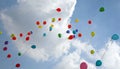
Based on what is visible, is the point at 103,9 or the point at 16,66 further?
the point at 16,66

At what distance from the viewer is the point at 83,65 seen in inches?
898

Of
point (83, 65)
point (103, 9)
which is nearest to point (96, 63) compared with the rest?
point (83, 65)

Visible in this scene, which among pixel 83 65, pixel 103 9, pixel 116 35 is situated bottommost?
pixel 83 65

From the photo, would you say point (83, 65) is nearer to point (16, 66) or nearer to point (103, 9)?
point (103, 9)

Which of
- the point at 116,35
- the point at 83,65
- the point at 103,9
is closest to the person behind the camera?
the point at 83,65

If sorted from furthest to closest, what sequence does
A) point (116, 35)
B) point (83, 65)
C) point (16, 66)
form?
point (16, 66)
point (116, 35)
point (83, 65)

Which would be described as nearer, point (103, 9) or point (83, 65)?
point (83, 65)

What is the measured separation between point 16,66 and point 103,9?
12528 mm

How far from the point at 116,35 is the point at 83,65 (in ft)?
14.7

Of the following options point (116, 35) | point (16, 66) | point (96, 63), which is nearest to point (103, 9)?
point (116, 35)

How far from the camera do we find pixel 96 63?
23.8 meters

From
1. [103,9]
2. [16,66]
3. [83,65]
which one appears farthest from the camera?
[16,66]

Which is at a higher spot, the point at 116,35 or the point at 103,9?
the point at 103,9

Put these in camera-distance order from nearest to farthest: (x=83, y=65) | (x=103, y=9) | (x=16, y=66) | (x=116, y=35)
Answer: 1. (x=83, y=65)
2. (x=116, y=35)
3. (x=103, y=9)
4. (x=16, y=66)
